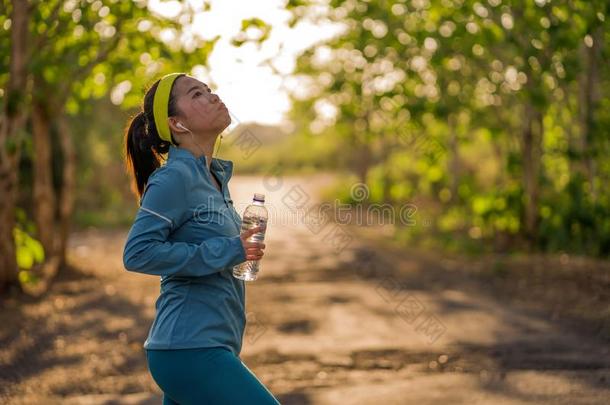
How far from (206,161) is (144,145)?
11.1 inches

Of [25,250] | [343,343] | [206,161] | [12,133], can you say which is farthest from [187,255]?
[25,250]

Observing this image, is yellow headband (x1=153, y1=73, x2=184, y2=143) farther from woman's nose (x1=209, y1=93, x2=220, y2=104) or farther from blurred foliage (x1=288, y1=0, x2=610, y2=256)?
blurred foliage (x1=288, y1=0, x2=610, y2=256)

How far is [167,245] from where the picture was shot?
313 centimetres

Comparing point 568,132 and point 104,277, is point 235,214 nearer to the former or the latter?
point 104,277

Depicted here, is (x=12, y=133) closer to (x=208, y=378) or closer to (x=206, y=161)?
(x=206, y=161)

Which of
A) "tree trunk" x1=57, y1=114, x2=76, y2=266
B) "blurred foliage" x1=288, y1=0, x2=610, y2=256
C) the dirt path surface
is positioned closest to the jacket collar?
the dirt path surface

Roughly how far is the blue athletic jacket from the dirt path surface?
3264 millimetres

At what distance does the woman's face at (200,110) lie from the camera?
3.38m

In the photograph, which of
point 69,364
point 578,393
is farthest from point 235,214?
point 69,364

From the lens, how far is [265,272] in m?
14.7

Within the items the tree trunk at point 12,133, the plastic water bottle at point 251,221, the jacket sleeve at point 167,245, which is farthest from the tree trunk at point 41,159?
the jacket sleeve at point 167,245

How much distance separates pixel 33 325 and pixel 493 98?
9056mm

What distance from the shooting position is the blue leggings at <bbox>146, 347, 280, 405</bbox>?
10.1 feet

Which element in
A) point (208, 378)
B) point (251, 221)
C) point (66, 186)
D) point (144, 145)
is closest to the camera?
point (208, 378)
